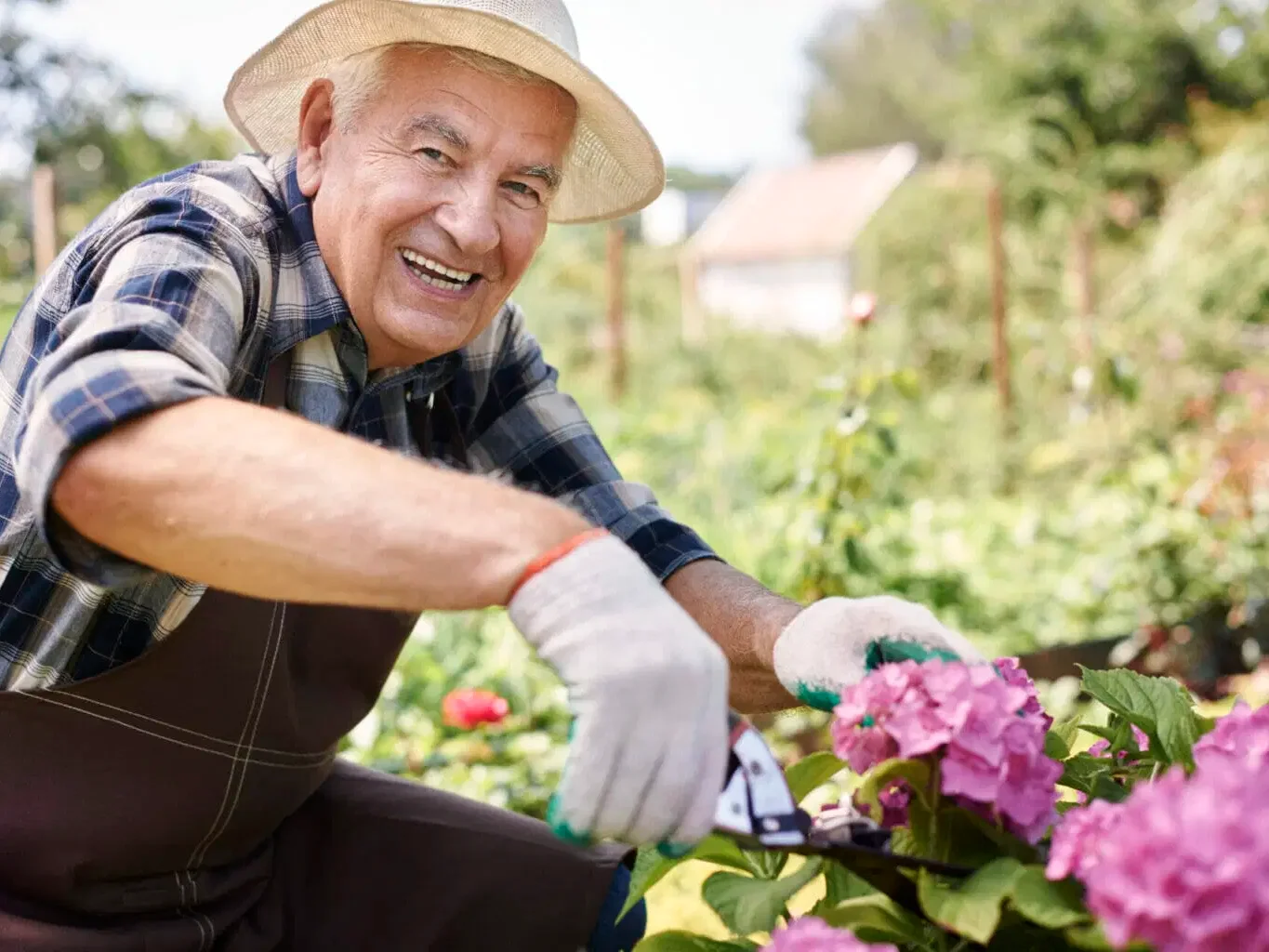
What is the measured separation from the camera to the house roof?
29125 millimetres

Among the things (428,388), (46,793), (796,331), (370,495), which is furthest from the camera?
(796,331)

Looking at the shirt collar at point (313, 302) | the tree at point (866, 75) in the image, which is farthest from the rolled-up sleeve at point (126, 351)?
the tree at point (866, 75)

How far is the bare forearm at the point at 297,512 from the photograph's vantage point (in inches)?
41.5

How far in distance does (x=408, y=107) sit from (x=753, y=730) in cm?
90

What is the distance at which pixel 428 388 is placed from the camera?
6.44ft

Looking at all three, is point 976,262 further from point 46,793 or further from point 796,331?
point 46,793

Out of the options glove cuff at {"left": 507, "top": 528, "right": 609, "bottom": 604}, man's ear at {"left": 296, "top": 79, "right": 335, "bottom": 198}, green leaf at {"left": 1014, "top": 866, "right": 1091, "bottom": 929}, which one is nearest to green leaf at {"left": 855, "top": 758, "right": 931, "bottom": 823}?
green leaf at {"left": 1014, "top": 866, "right": 1091, "bottom": 929}

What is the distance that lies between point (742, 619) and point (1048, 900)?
0.76 meters

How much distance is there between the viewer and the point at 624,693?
1025 millimetres

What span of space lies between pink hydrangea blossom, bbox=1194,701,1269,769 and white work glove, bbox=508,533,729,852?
18.2 inches

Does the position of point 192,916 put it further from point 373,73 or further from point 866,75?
point 866,75

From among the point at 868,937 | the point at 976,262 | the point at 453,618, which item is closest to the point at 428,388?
the point at 868,937

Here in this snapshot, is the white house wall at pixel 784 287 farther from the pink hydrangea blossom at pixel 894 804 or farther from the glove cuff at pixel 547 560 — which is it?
the glove cuff at pixel 547 560

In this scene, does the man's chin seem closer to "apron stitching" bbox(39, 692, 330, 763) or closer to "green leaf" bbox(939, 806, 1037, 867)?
"apron stitching" bbox(39, 692, 330, 763)
